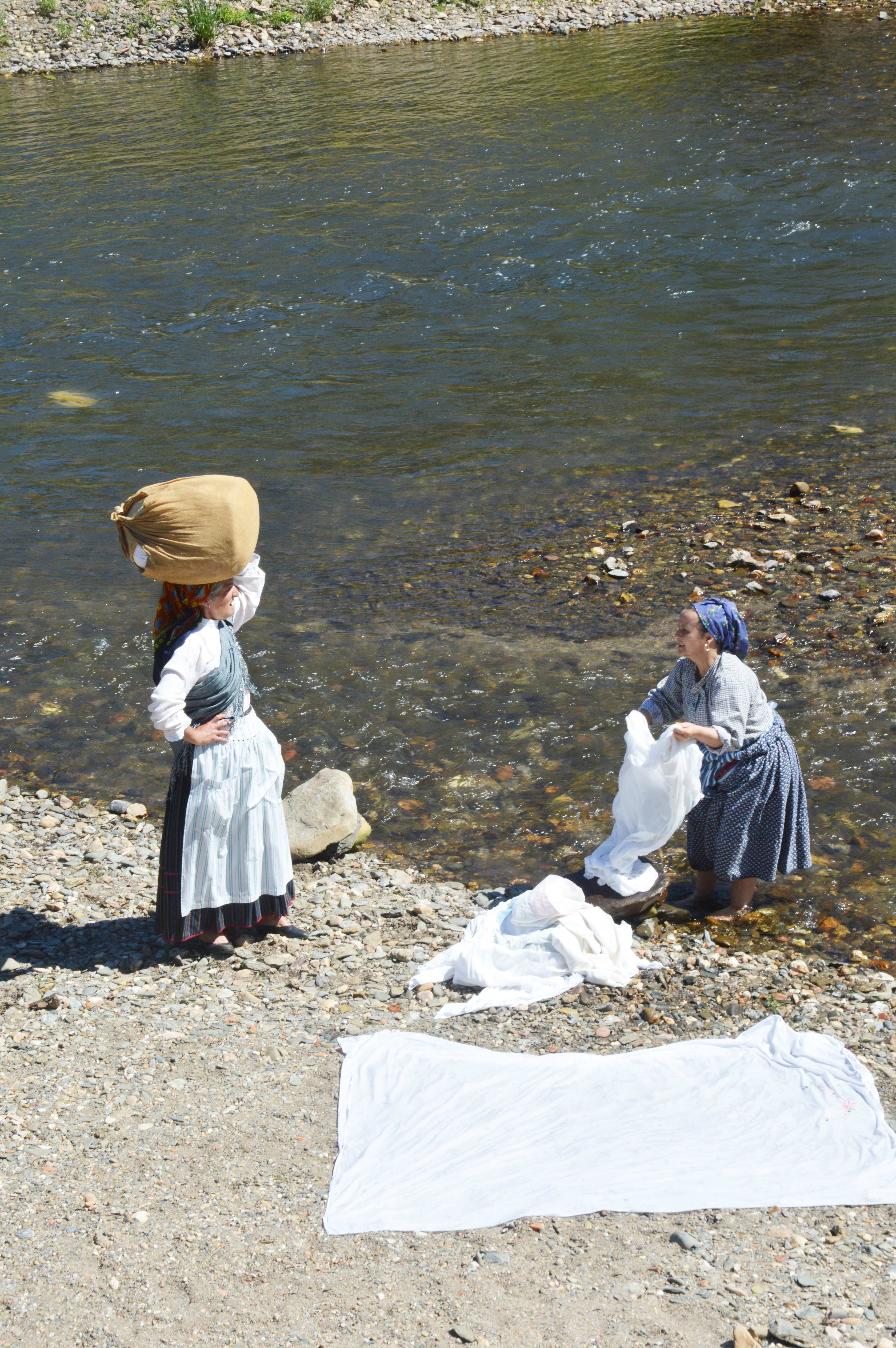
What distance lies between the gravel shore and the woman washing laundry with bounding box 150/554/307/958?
0.27 meters

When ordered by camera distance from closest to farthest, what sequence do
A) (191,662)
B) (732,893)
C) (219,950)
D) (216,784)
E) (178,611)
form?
(191,662)
(178,611)
(216,784)
(219,950)
(732,893)

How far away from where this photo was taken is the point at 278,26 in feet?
94.5

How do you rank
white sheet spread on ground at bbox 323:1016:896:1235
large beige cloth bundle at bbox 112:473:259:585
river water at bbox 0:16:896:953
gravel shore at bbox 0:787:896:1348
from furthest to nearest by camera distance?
river water at bbox 0:16:896:953 → large beige cloth bundle at bbox 112:473:259:585 → white sheet spread on ground at bbox 323:1016:896:1235 → gravel shore at bbox 0:787:896:1348

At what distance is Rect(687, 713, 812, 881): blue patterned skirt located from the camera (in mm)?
5016

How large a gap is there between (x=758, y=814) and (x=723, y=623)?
0.92 meters

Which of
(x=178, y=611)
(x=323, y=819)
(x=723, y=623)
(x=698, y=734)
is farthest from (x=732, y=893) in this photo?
(x=178, y=611)

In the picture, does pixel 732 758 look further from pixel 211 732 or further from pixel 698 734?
pixel 211 732

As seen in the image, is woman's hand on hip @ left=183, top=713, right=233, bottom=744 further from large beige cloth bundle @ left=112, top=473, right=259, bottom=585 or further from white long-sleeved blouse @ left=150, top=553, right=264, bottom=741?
large beige cloth bundle @ left=112, top=473, right=259, bottom=585

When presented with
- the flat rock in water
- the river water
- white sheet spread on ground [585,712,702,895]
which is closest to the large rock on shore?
the flat rock in water

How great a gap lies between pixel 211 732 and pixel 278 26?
96.2 feet

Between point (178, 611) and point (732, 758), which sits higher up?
point (178, 611)

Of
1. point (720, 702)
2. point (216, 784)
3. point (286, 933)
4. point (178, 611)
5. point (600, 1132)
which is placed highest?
point (178, 611)

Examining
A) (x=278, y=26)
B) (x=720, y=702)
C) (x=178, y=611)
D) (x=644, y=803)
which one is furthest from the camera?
(x=278, y=26)

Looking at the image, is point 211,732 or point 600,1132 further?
point 211,732
